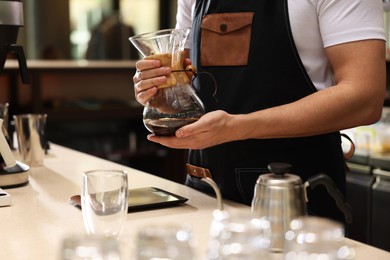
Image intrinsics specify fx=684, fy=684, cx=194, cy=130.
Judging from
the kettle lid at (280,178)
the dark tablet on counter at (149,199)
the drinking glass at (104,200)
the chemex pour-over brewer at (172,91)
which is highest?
the chemex pour-over brewer at (172,91)

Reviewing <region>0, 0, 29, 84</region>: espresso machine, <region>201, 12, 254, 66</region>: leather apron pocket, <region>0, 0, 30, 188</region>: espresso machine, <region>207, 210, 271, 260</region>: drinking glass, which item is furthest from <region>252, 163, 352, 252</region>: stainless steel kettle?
<region>0, 0, 29, 84</region>: espresso machine

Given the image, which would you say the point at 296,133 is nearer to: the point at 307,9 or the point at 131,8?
the point at 307,9

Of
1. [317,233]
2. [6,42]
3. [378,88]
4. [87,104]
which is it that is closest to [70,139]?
[87,104]

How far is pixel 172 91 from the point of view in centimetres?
185

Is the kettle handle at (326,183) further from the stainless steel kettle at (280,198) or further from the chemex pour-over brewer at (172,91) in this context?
the chemex pour-over brewer at (172,91)

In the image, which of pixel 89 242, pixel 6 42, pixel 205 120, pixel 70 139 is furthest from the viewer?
pixel 70 139

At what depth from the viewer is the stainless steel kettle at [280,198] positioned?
138 cm

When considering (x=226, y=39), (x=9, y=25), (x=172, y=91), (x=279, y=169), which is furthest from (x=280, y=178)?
(x=9, y=25)

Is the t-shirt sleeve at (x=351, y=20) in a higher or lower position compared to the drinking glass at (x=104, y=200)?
higher

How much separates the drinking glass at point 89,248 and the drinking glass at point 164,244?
0.26 ft

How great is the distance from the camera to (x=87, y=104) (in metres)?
5.29

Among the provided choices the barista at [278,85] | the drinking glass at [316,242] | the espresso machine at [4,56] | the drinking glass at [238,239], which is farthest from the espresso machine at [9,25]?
the drinking glass at [316,242]

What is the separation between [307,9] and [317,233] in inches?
39.7

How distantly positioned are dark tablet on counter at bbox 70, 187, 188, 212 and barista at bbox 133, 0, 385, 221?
0.49 feet
